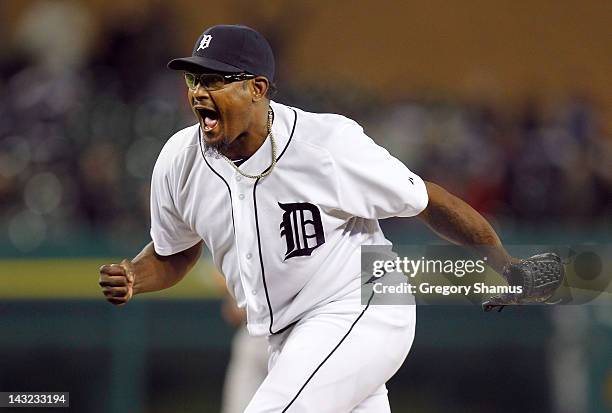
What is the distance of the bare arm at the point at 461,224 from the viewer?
10.8 feet

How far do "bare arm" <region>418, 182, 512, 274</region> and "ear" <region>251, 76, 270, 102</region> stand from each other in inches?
22.7

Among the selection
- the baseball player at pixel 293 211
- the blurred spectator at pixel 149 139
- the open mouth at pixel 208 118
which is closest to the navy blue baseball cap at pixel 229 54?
the baseball player at pixel 293 211

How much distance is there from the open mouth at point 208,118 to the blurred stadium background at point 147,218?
3139 millimetres

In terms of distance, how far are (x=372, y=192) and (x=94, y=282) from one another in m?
3.36

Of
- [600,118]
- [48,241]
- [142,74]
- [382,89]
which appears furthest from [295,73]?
[48,241]

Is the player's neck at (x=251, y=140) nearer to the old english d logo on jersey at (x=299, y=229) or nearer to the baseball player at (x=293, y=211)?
the baseball player at (x=293, y=211)

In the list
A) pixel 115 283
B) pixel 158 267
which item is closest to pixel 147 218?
pixel 158 267

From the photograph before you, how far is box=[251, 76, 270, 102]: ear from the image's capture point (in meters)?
3.19

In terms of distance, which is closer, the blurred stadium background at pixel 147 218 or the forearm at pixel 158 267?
the forearm at pixel 158 267

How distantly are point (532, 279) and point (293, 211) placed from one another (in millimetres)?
792

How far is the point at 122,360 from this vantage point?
251 inches

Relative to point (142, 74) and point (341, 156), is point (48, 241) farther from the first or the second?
point (341, 156)

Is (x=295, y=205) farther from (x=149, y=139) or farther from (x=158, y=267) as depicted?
(x=149, y=139)

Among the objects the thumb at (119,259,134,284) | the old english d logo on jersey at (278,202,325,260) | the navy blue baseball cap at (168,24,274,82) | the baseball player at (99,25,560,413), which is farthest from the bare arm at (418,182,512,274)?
the thumb at (119,259,134,284)
